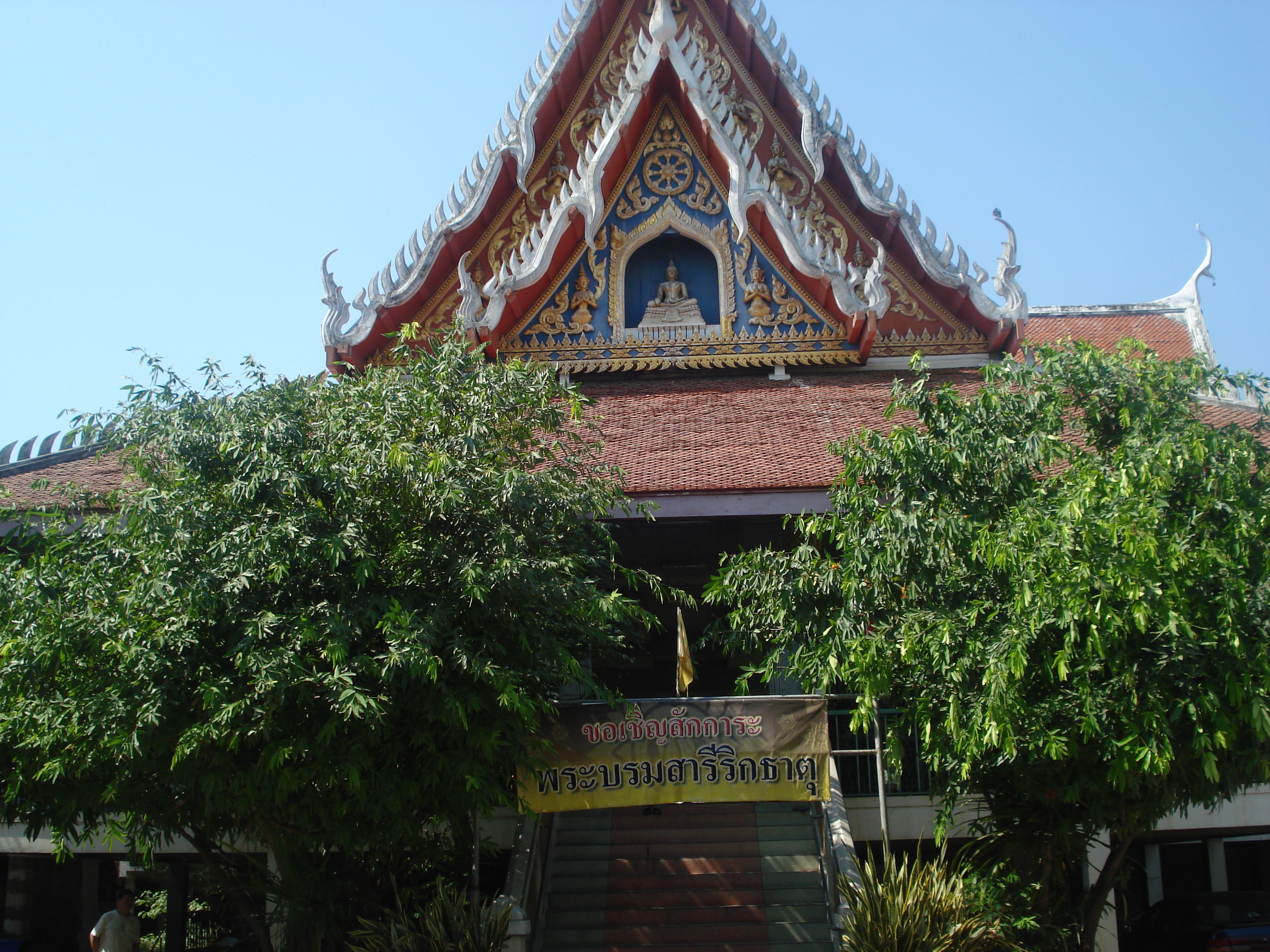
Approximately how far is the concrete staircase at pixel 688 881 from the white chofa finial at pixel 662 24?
7944mm

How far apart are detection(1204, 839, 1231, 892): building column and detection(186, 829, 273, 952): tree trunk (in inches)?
446

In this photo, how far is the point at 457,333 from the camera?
731cm

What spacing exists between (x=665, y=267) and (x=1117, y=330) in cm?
767

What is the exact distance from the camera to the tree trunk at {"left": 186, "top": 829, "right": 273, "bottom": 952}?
686 cm

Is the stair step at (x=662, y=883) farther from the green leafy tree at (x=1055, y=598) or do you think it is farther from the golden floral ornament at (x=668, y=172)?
the golden floral ornament at (x=668, y=172)

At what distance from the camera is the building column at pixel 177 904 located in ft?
35.5

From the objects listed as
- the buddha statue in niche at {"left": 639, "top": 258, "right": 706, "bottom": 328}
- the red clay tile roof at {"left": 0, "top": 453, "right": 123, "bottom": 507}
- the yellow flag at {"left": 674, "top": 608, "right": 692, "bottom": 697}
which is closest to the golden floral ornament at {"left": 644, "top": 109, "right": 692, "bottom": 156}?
the buddha statue in niche at {"left": 639, "top": 258, "right": 706, "bottom": 328}

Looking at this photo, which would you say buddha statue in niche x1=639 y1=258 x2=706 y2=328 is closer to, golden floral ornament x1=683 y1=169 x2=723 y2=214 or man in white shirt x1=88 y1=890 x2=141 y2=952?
golden floral ornament x1=683 y1=169 x2=723 y2=214

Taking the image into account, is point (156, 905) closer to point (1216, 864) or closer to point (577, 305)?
point (577, 305)

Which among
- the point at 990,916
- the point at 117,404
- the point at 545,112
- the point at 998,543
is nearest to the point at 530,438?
the point at 117,404

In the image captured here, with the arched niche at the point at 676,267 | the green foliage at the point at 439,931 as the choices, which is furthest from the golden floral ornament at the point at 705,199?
the green foliage at the point at 439,931

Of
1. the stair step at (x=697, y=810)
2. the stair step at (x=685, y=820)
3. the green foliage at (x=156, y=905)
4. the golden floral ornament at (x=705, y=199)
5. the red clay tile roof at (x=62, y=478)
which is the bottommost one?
the green foliage at (x=156, y=905)

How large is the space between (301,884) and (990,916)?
4.14m

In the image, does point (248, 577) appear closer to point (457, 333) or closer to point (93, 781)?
point (93, 781)
